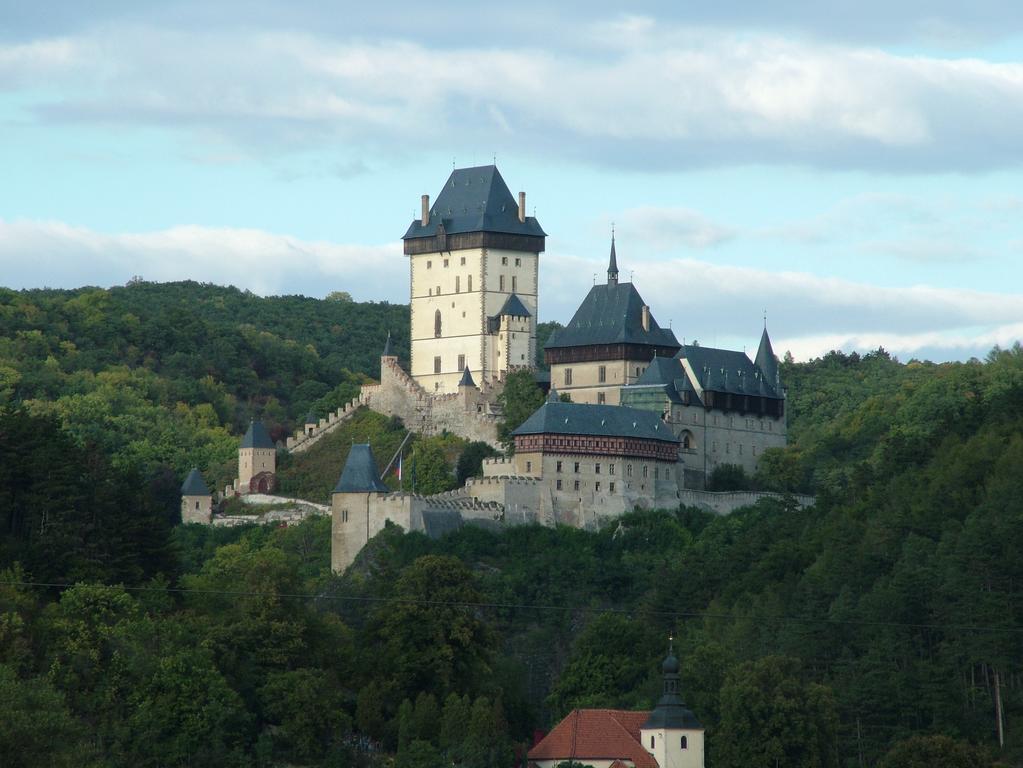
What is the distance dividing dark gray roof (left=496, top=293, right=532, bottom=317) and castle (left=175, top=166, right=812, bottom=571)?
77mm

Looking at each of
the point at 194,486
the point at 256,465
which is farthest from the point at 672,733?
the point at 256,465

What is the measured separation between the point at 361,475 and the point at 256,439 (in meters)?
10.5

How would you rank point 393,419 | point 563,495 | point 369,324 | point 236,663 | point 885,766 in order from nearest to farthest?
1. point 885,766
2. point 236,663
3. point 563,495
4. point 393,419
5. point 369,324

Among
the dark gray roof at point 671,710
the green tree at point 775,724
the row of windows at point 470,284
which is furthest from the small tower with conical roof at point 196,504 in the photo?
the green tree at point 775,724

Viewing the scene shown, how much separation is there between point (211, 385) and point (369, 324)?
31216 mm

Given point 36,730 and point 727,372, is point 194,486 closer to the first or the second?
point 727,372

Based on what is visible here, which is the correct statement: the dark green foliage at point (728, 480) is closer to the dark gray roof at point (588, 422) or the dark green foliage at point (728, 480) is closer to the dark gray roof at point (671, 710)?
the dark gray roof at point (588, 422)

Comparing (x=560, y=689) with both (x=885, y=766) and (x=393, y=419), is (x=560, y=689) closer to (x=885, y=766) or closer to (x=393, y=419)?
(x=885, y=766)

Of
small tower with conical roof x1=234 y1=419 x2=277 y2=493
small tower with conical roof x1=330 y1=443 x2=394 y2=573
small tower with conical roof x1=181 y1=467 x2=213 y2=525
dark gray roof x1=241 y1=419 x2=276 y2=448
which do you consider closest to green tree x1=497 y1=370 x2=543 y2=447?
small tower with conical roof x1=330 y1=443 x2=394 y2=573

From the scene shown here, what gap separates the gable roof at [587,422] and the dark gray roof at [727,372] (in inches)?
184

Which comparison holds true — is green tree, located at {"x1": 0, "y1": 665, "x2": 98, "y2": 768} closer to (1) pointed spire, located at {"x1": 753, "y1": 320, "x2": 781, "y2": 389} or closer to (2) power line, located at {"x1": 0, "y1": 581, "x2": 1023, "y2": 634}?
(2) power line, located at {"x1": 0, "y1": 581, "x2": 1023, "y2": 634}

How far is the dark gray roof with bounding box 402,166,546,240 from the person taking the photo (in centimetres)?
10206

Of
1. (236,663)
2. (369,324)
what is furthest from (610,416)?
(369,324)

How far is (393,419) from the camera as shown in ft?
331
